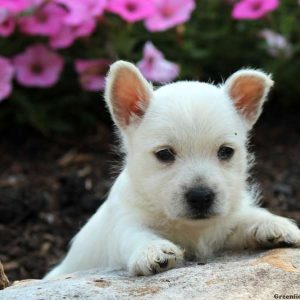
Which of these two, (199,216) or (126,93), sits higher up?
(126,93)

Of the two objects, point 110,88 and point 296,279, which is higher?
point 110,88

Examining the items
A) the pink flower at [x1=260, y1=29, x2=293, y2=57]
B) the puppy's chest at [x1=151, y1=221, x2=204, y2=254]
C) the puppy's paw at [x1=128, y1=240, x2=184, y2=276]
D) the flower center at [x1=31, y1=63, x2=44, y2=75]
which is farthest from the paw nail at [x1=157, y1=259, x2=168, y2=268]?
the pink flower at [x1=260, y1=29, x2=293, y2=57]

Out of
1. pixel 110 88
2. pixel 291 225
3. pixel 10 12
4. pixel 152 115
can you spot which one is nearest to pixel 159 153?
pixel 152 115

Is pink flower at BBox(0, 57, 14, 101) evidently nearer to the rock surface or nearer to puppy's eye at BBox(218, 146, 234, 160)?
puppy's eye at BBox(218, 146, 234, 160)

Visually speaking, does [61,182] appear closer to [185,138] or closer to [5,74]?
[5,74]

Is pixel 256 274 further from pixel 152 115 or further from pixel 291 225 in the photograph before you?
pixel 152 115

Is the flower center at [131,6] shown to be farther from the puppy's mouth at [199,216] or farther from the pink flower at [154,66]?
the puppy's mouth at [199,216]

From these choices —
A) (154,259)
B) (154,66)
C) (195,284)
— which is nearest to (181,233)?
(154,259)
